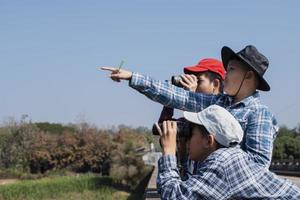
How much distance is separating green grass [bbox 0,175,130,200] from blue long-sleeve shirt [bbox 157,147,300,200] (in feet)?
118

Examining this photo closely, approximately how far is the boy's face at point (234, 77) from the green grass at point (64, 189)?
116 feet

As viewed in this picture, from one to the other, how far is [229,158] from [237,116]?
0.54 m

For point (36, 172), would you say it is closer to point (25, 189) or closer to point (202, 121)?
point (25, 189)

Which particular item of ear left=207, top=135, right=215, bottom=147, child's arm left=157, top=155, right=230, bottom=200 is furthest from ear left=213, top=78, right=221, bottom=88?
child's arm left=157, top=155, right=230, bottom=200

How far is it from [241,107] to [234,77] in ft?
0.58

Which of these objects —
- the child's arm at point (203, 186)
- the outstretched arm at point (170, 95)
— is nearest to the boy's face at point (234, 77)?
the outstretched arm at point (170, 95)

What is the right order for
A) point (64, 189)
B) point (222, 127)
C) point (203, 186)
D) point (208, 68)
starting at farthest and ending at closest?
point (64, 189) → point (208, 68) → point (222, 127) → point (203, 186)

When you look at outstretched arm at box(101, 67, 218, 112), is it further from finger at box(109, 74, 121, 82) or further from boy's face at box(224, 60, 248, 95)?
boy's face at box(224, 60, 248, 95)

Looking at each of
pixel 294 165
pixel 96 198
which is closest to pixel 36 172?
pixel 96 198

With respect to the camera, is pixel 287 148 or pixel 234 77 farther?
pixel 287 148

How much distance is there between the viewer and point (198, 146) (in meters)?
2.98

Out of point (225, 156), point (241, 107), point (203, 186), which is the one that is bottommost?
point (203, 186)

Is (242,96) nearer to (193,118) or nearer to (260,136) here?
(260,136)

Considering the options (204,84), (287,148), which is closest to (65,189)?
(287,148)
